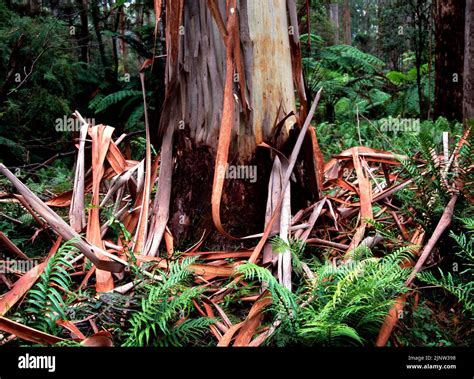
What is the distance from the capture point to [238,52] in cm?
189

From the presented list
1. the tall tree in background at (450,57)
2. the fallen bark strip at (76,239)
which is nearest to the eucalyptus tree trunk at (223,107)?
the fallen bark strip at (76,239)

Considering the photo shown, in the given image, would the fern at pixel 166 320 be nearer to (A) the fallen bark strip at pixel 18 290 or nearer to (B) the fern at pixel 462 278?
(A) the fallen bark strip at pixel 18 290

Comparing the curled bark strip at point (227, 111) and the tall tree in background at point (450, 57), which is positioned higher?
the tall tree in background at point (450, 57)

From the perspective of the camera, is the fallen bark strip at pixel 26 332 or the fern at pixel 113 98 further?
the fern at pixel 113 98

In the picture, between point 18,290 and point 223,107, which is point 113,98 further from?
point 18,290

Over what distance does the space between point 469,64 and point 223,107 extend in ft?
10.2

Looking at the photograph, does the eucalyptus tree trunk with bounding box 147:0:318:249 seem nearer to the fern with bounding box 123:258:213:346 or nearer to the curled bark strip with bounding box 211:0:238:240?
the curled bark strip with bounding box 211:0:238:240

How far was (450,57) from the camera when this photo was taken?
5863mm

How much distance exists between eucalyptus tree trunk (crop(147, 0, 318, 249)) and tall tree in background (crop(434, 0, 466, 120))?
14.4 ft

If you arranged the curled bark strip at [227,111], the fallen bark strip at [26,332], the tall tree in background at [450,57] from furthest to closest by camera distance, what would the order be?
the tall tree in background at [450,57], the curled bark strip at [227,111], the fallen bark strip at [26,332]

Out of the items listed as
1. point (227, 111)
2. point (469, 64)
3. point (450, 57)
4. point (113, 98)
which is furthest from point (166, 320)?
point (113, 98)

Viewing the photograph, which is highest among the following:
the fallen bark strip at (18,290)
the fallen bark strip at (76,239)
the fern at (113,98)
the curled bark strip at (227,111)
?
the fern at (113,98)

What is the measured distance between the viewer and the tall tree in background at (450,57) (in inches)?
227

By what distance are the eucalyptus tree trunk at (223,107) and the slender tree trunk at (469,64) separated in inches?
104
